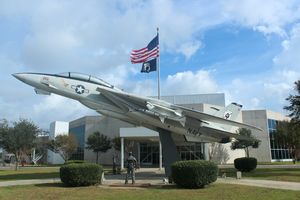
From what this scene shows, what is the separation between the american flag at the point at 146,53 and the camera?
31.0m

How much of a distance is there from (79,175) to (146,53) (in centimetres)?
1636

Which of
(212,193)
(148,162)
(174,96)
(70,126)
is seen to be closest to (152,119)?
(212,193)

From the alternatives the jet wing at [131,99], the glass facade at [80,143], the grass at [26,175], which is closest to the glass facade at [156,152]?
the glass facade at [80,143]

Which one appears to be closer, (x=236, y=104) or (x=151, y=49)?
(x=236, y=104)

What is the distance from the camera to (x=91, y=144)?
5891 centimetres

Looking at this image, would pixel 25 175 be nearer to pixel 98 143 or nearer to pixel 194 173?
pixel 194 173

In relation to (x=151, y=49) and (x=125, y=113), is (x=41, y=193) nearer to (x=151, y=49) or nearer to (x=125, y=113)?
(x=125, y=113)

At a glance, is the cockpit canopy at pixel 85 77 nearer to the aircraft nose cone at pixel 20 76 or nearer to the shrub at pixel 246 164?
the aircraft nose cone at pixel 20 76

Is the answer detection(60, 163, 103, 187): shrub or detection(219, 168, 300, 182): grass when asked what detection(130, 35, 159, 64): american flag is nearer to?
detection(219, 168, 300, 182): grass

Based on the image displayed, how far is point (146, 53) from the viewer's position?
31.2 meters

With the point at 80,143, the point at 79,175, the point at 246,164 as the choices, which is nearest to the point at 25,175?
the point at 79,175

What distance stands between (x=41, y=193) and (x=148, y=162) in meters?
45.0

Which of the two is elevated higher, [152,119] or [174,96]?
[174,96]

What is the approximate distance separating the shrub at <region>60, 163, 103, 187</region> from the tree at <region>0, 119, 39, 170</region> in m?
25.1
